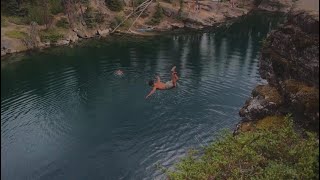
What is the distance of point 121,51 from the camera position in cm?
7156

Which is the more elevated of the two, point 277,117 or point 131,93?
point 277,117

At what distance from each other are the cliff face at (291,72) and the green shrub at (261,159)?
1.60 m

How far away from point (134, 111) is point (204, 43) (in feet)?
134

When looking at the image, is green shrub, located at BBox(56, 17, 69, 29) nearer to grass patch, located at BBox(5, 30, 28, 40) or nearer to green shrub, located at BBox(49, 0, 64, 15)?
green shrub, located at BBox(49, 0, 64, 15)

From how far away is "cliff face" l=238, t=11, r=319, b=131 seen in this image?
25.4 m

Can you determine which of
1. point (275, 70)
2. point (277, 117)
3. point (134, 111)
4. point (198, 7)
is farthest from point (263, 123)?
point (198, 7)

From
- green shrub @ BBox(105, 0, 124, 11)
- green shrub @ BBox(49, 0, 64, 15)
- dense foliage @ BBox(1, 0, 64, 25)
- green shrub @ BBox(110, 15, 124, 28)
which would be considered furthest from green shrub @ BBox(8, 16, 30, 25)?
green shrub @ BBox(105, 0, 124, 11)

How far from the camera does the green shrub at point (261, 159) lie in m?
20.7

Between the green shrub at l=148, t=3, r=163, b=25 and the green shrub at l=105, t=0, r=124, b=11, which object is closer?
the green shrub at l=105, t=0, r=124, b=11

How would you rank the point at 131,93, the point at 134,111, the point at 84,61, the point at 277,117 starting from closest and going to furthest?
the point at 277,117
the point at 134,111
the point at 131,93
the point at 84,61

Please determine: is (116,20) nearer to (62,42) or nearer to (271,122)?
(62,42)

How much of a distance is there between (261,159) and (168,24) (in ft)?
251

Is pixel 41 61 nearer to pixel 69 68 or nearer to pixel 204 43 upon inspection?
pixel 69 68

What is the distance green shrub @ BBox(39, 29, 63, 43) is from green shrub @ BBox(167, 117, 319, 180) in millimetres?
56559
